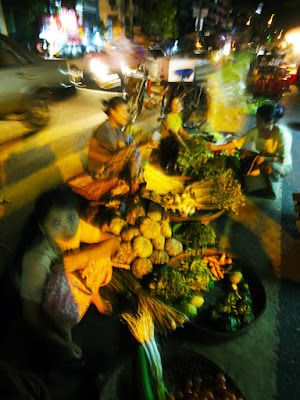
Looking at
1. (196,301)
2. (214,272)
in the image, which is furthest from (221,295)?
(196,301)

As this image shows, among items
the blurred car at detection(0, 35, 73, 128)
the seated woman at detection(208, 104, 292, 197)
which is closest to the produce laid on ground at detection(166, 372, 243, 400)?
the seated woman at detection(208, 104, 292, 197)

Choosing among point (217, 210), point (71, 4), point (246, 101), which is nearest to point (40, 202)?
point (217, 210)

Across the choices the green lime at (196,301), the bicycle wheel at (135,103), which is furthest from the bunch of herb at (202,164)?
the bicycle wheel at (135,103)

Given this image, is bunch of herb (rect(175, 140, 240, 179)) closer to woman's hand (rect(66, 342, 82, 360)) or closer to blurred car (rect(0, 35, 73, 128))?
woman's hand (rect(66, 342, 82, 360))

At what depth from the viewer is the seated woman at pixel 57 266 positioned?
1519 mm

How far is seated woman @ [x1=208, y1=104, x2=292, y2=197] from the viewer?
3.87 m

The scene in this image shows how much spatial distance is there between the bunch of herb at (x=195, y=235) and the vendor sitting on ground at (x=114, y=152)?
84cm

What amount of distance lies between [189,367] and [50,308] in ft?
3.79

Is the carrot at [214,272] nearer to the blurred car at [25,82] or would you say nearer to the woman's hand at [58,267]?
the woman's hand at [58,267]

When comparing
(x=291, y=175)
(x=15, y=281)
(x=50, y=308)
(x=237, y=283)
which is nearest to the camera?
(x=15, y=281)

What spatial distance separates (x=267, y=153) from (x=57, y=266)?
393 cm

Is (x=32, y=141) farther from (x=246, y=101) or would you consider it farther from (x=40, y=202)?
(x=246, y=101)

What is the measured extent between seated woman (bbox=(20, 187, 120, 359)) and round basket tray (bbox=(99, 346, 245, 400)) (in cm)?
41

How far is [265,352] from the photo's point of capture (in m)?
2.18
